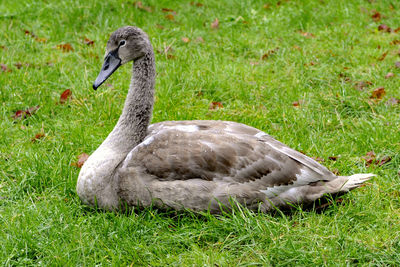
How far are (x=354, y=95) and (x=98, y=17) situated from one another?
421cm

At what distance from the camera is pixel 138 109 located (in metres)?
4.41

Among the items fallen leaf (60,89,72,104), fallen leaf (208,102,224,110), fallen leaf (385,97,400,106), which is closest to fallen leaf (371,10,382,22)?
fallen leaf (385,97,400,106)

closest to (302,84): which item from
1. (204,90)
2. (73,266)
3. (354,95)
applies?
(354,95)

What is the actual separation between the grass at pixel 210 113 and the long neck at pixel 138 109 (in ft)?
2.10

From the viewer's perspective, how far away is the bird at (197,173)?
3.97m

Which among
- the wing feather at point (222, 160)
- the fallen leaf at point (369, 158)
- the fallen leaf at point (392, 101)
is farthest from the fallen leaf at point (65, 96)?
the fallen leaf at point (392, 101)

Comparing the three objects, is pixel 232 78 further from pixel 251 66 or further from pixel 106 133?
pixel 106 133

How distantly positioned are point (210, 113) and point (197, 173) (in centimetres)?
202

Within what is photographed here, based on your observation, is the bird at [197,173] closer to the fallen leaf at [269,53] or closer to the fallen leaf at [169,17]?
the fallen leaf at [269,53]

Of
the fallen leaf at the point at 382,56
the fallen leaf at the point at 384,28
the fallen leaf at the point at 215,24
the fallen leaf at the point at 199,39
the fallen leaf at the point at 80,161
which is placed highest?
the fallen leaf at the point at 215,24

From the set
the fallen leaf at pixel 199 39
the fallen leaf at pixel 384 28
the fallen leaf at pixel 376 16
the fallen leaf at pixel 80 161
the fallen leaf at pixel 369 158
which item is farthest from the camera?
the fallen leaf at pixel 376 16

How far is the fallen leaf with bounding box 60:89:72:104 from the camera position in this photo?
19.9ft

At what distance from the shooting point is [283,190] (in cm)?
410

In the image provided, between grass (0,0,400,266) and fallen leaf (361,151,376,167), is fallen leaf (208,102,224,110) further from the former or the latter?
fallen leaf (361,151,376,167)
